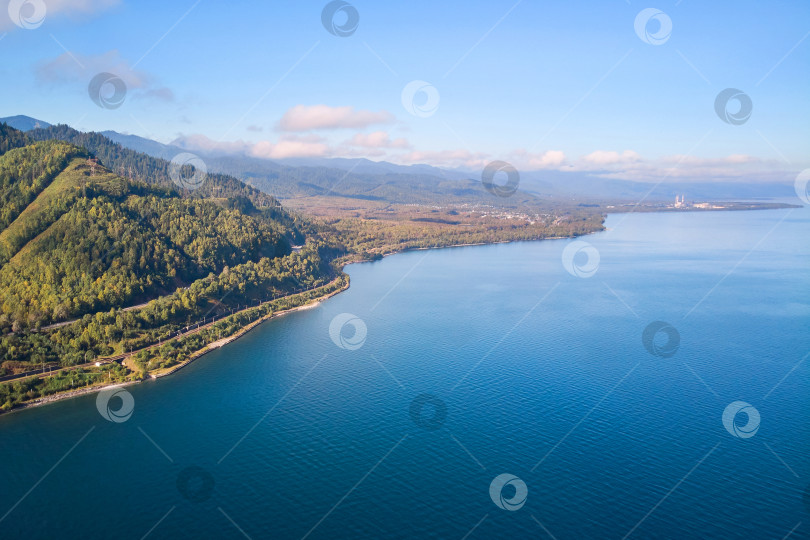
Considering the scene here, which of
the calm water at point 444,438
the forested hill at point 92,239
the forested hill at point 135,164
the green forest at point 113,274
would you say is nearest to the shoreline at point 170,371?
the green forest at point 113,274

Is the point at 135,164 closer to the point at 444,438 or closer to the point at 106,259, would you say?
the point at 106,259

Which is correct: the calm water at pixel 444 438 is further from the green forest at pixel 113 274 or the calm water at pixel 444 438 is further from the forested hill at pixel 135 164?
the forested hill at pixel 135 164

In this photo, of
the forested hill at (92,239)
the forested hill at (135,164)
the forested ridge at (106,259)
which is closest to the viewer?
the forested ridge at (106,259)

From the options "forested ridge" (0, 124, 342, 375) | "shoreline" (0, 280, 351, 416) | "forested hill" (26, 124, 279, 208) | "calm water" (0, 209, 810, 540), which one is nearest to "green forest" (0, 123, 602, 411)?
"forested ridge" (0, 124, 342, 375)

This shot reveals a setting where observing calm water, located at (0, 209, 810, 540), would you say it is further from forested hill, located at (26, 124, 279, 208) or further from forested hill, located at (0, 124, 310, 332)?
forested hill, located at (26, 124, 279, 208)

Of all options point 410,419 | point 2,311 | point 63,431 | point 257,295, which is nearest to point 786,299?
point 410,419

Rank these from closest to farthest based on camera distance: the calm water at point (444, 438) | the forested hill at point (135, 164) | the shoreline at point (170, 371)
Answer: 1. the calm water at point (444, 438)
2. the shoreline at point (170, 371)
3. the forested hill at point (135, 164)
